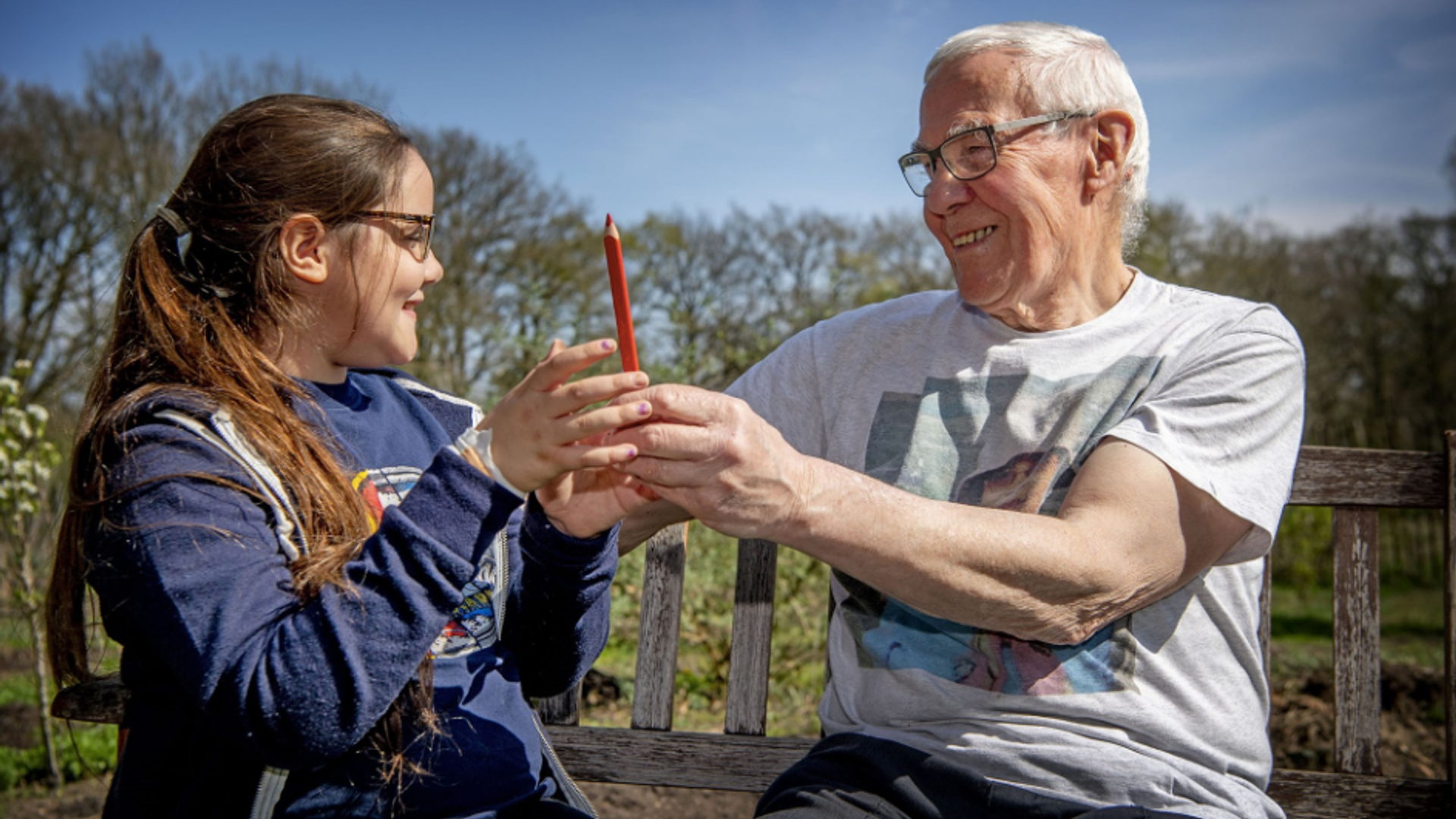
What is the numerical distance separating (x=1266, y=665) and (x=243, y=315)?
207 centimetres

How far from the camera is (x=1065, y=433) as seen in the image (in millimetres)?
1963

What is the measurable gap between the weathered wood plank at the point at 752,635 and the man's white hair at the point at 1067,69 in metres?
1.13

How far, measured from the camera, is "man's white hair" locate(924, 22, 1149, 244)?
7.02 ft

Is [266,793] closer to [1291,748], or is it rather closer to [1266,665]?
[1266,665]

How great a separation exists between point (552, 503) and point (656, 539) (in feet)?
2.19

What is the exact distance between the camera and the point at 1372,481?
2.21 metres

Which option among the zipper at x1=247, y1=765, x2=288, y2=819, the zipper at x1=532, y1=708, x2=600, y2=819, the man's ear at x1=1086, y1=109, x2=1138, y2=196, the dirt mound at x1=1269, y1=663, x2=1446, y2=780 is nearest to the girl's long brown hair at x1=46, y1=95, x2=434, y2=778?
the zipper at x1=247, y1=765, x2=288, y2=819

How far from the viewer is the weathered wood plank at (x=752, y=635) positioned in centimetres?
237

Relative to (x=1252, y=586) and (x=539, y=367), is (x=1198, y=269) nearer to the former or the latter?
(x=1252, y=586)

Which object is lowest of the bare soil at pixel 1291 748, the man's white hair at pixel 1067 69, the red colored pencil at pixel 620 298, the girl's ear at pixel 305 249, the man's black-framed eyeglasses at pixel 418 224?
the bare soil at pixel 1291 748

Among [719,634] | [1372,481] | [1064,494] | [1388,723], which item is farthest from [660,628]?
[1388,723]

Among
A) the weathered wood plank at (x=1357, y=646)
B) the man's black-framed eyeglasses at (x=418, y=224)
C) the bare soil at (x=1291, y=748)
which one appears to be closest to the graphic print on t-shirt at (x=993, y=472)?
the weathered wood plank at (x=1357, y=646)

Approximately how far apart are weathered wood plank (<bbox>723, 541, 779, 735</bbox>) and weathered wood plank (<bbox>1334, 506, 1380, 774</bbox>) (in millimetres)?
1221

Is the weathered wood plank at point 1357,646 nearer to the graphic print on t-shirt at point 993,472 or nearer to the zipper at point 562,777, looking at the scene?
the graphic print on t-shirt at point 993,472
